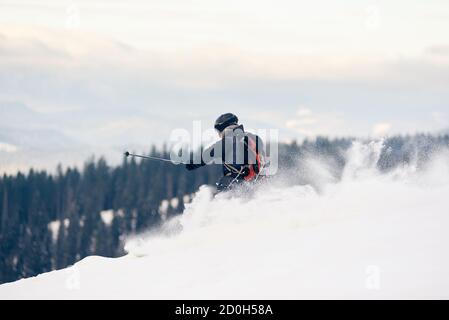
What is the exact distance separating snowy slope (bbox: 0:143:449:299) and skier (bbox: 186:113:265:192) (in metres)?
0.49

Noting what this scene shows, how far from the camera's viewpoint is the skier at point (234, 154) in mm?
16031

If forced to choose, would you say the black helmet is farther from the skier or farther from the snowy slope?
the snowy slope

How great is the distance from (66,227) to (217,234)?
8306 cm

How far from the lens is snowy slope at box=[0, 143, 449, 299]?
1069 cm

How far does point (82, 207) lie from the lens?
9931 centimetres

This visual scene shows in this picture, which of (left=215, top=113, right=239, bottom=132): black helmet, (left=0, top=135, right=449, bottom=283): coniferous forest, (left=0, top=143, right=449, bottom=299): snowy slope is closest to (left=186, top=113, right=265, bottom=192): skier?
(left=215, top=113, right=239, bottom=132): black helmet

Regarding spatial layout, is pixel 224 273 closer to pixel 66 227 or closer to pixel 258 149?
pixel 258 149

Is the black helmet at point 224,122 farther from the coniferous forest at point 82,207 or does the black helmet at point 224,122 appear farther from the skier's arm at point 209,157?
the coniferous forest at point 82,207

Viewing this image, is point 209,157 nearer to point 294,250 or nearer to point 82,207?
point 294,250

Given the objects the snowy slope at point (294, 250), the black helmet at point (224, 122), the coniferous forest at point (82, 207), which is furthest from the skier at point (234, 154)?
the coniferous forest at point (82, 207)

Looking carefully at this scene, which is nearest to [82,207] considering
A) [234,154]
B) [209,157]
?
[234,154]

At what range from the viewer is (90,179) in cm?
10219

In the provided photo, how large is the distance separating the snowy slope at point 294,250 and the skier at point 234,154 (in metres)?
0.49

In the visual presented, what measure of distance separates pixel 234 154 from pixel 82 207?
85.1 metres
